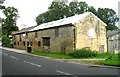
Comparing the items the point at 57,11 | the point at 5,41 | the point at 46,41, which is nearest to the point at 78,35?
the point at 46,41

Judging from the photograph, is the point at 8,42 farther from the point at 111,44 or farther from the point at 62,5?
the point at 111,44

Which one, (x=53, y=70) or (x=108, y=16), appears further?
(x=108, y=16)

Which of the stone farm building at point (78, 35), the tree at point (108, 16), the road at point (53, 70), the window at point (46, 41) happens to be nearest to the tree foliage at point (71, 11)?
the tree at point (108, 16)

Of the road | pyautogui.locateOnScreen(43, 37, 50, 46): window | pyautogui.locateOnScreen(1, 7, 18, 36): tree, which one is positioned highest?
pyautogui.locateOnScreen(1, 7, 18, 36): tree

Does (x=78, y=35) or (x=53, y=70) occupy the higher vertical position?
(x=78, y=35)

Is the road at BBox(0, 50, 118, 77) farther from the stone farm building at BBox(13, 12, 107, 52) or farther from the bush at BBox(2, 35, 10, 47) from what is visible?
the bush at BBox(2, 35, 10, 47)

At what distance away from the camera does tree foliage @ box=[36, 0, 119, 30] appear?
313 ft

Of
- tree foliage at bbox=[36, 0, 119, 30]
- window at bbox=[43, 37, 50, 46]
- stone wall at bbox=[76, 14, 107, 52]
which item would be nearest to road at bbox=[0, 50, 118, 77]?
stone wall at bbox=[76, 14, 107, 52]

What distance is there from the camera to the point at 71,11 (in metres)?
98.0

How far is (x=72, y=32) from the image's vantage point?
47375 millimetres

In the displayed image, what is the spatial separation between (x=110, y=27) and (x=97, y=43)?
5702 centimetres

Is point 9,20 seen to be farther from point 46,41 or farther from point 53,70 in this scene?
point 53,70

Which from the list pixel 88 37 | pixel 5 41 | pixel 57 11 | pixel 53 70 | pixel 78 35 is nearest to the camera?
pixel 53 70

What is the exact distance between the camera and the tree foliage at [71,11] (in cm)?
9538
